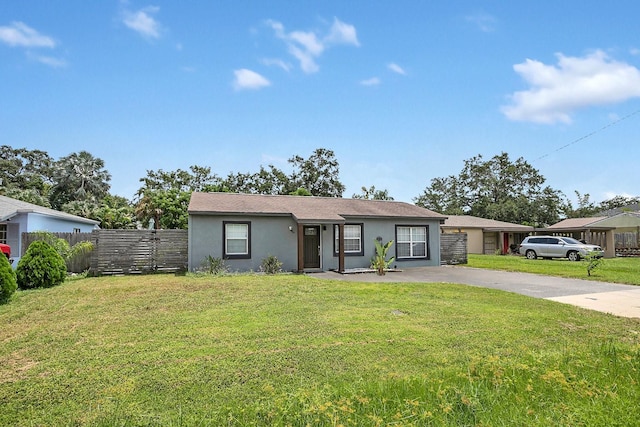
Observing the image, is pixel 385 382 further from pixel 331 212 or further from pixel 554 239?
pixel 554 239

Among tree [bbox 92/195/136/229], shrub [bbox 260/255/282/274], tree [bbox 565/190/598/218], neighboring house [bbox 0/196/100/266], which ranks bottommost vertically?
shrub [bbox 260/255/282/274]

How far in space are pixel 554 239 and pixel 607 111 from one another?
8.96 metres

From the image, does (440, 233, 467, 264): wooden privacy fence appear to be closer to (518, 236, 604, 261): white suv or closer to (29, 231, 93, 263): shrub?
(518, 236, 604, 261): white suv

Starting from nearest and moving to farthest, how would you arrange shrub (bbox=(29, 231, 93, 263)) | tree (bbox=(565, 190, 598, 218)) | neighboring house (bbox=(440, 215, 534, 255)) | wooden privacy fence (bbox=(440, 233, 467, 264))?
1. shrub (bbox=(29, 231, 93, 263))
2. wooden privacy fence (bbox=(440, 233, 467, 264))
3. neighboring house (bbox=(440, 215, 534, 255))
4. tree (bbox=(565, 190, 598, 218))

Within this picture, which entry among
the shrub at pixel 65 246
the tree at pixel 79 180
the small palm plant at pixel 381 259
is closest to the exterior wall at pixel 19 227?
the shrub at pixel 65 246

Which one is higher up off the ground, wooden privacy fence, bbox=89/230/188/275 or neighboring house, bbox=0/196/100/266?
neighboring house, bbox=0/196/100/266

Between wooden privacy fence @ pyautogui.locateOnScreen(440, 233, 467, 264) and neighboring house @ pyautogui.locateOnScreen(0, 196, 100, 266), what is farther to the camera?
wooden privacy fence @ pyautogui.locateOnScreen(440, 233, 467, 264)

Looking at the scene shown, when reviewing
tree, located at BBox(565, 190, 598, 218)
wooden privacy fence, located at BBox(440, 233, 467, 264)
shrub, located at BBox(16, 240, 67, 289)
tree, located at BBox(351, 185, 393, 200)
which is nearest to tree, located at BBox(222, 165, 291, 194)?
tree, located at BBox(351, 185, 393, 200)

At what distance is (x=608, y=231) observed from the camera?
28484 millimetres

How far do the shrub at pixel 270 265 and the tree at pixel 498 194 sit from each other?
35.1m

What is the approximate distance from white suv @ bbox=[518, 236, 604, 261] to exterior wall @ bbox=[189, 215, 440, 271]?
36.4ft

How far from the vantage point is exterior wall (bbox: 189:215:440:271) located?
14758 millimetres

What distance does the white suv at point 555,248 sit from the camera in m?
23.2

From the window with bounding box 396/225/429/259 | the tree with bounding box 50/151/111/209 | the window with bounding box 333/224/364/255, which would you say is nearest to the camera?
the window with bounding box 333/224/364/255
